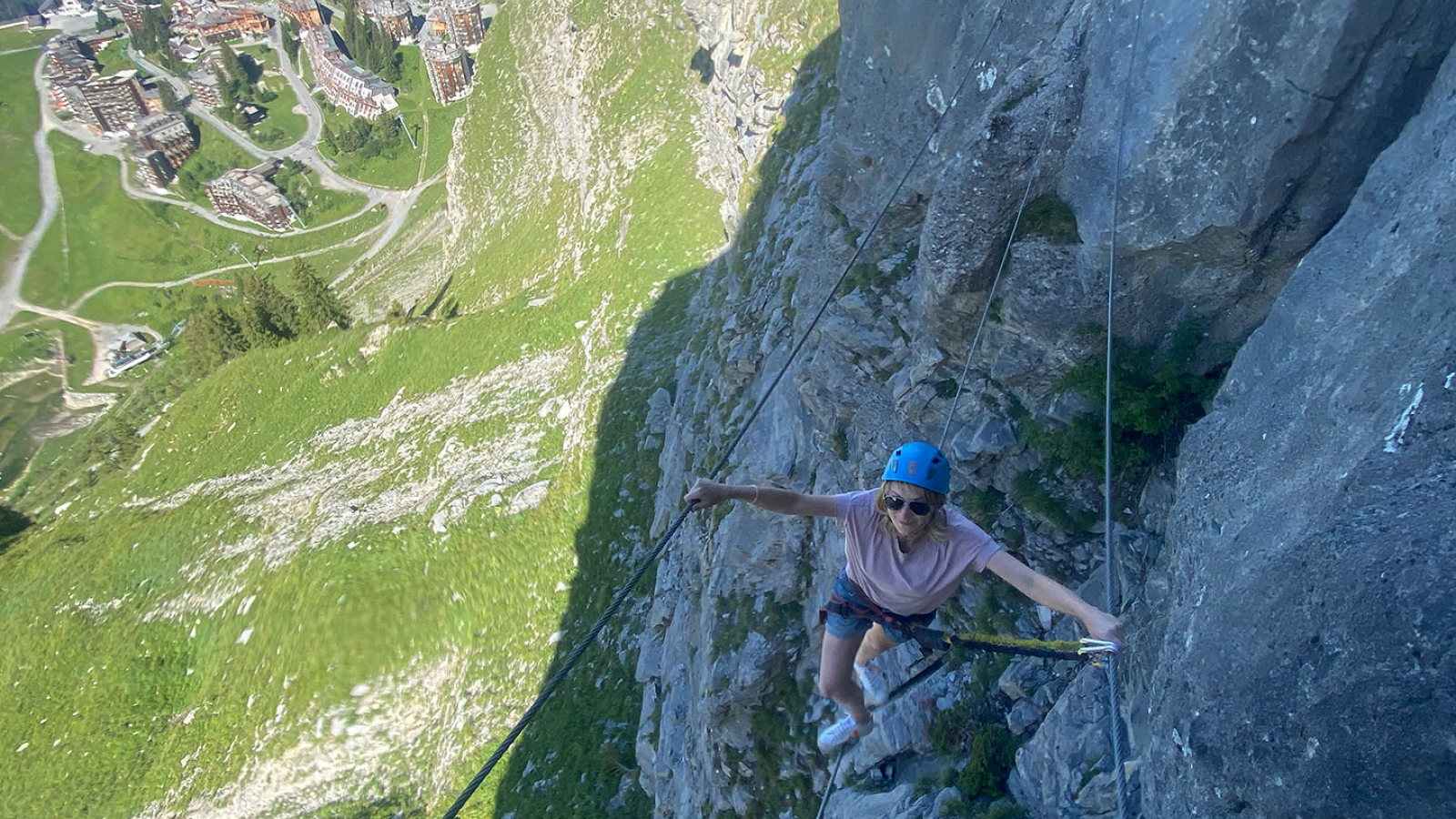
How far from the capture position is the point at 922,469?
19.9ft

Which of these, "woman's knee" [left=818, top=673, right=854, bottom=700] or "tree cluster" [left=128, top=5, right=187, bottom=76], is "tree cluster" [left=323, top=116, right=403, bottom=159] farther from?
"woman's knee" [left=818, top=673, right=854, bottom=700]

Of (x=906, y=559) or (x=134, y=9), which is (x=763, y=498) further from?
(x=134, y=9)

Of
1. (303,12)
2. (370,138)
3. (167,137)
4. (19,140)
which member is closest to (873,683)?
(370,138)

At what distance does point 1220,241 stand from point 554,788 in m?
19.7

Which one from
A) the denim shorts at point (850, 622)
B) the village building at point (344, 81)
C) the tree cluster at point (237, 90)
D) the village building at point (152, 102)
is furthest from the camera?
the village building at point (152, 102)

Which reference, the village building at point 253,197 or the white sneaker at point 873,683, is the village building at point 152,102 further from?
the white sneaker at point 873,683

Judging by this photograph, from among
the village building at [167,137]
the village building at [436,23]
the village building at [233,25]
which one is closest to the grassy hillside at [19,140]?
the village building at [167,137]

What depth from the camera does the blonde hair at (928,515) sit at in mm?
6160

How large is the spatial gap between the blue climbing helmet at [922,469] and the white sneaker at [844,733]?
499 centimetres

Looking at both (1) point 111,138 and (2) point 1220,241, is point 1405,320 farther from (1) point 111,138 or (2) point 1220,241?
(1) point 111,138

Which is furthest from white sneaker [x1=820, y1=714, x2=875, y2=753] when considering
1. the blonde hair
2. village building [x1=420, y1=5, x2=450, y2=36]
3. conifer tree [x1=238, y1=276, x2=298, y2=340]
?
village building [x1=420, y1=5, x2=450, y2=36]

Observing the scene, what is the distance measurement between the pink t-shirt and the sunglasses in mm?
433

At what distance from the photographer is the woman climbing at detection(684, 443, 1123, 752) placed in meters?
6.00

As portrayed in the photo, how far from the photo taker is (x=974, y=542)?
6422 mm
